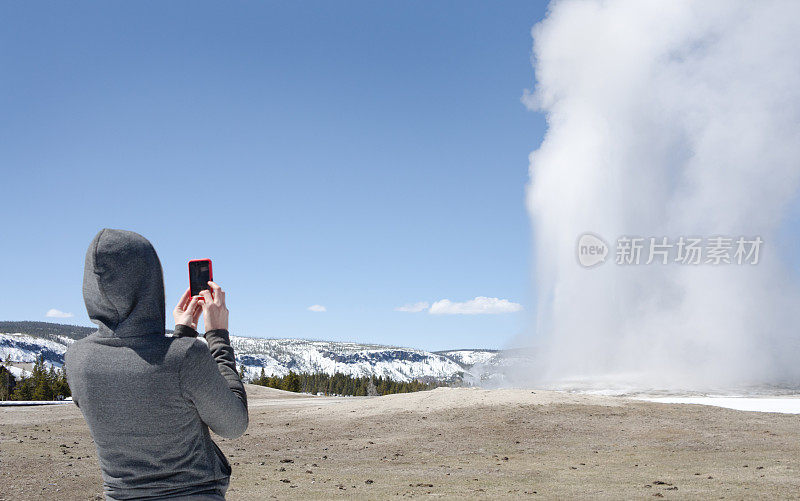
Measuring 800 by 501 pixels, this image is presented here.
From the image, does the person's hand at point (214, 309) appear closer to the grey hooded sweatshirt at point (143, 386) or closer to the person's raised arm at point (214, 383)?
the person's raised arm at point (214, 383)

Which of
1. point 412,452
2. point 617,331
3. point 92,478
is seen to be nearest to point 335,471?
point 412,452

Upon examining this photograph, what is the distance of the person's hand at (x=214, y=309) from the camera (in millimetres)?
2725

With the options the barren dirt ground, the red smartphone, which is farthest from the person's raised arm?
the barren dirt ground

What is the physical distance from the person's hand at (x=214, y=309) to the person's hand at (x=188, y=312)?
0.11 ft

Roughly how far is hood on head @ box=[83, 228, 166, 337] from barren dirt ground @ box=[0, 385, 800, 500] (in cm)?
1035

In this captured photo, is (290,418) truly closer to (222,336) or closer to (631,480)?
(631,480)

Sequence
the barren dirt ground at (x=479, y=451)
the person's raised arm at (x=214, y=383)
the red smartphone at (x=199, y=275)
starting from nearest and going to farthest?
the person's raised arm at (x=214, y=383)
the red smartphone at (x=199, y=275)
the barren dirt ground at (x=479, y=451)

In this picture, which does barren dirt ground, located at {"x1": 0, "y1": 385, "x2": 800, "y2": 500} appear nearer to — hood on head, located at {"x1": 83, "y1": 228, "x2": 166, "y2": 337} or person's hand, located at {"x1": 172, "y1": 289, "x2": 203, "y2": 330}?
person's hand, located at {"x1": 172, "y1": 289, "x2": 203, "y2": 330}

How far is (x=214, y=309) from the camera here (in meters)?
2.73

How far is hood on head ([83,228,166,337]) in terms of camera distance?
2.46m

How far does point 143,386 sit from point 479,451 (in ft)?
56.1

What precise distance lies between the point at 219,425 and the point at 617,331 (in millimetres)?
57701

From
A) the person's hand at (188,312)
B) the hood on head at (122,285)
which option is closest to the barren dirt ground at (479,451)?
the person's hand at (188,312)

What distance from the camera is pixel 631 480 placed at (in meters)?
13.1
